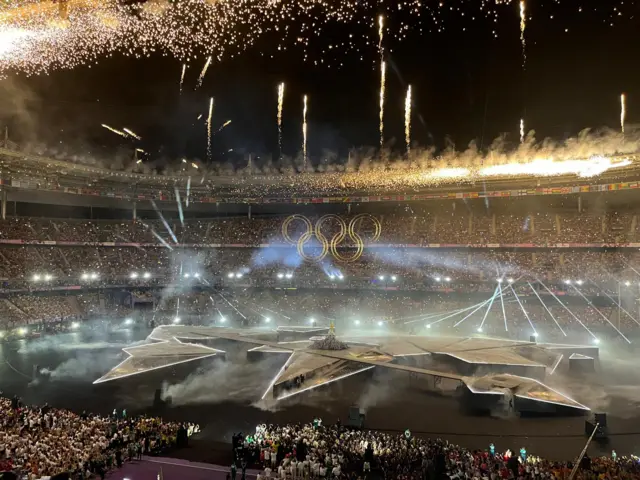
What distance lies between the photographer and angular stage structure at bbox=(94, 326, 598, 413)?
22.5 m

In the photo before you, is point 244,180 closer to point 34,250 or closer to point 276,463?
point 34,250

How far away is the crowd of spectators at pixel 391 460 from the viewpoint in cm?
1402

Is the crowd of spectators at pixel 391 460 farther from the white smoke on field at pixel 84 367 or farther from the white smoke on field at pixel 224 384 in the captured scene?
the white smoke on field at pixel 84 367

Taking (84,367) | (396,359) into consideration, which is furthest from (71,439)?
(396,359)

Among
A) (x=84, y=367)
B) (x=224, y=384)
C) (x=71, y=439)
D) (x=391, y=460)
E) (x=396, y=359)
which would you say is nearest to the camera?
(x=391, y=460)

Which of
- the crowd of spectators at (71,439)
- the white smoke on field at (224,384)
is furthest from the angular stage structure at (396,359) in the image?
the crowd of spectators at (71,439)

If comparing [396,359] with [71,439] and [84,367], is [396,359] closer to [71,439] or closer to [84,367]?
[71,439]

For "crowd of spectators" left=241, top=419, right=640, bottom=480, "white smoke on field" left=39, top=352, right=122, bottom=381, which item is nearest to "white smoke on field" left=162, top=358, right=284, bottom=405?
"white smoke on field" left=39, top=352, right=122, bottom=381

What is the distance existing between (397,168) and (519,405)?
2636cm

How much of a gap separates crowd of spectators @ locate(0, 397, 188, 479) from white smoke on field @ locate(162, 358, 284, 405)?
405cm

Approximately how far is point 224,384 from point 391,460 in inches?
532

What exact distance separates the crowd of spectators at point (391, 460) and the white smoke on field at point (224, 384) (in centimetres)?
647

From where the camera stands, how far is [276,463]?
51.0ft

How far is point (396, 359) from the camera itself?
2878 centimetres
